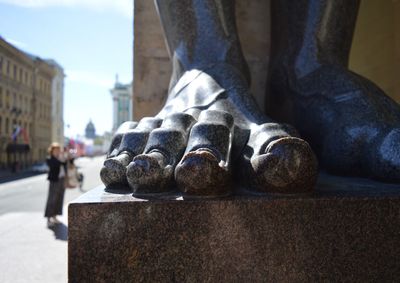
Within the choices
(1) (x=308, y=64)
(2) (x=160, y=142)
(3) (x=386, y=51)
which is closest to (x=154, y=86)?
(1) (x=308, y=64)

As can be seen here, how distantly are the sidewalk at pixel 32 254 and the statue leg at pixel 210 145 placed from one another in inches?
56.7

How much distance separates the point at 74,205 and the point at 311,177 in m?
0.57

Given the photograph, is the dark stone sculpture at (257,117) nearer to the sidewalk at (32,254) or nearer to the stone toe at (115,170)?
the stone toe at (115,170)

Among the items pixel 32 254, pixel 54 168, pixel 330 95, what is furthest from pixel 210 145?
pixel 54 168

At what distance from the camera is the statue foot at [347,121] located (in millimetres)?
1118

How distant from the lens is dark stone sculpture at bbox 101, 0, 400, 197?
3.10 feet

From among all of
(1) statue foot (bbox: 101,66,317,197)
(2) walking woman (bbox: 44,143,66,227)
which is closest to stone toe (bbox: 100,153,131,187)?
(1) statue foot (bbox: 101,66,317,197)

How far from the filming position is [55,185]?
6.67 m

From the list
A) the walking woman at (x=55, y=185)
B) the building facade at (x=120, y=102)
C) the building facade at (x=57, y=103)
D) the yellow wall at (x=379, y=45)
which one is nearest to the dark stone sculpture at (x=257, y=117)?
the yellow wall at (x=379, y=45)

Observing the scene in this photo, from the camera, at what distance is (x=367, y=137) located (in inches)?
46.1

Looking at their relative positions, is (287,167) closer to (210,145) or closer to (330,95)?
(210,145)

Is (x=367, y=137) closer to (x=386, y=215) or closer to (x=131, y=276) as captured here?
(x=386, y=215)

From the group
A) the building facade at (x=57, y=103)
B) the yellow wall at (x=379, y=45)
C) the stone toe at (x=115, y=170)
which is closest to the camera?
the stone toe at (x=115, y=170)

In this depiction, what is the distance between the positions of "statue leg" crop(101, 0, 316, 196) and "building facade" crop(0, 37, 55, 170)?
30.6m
